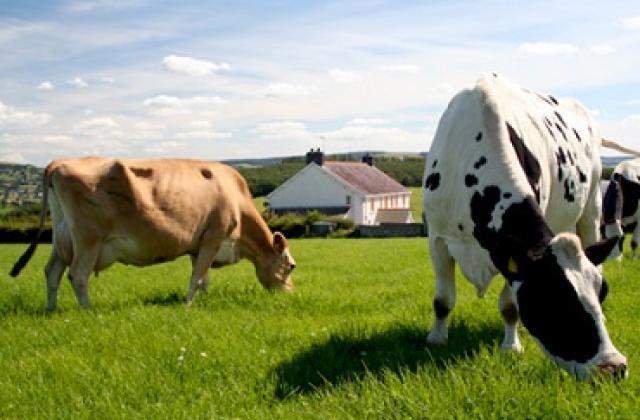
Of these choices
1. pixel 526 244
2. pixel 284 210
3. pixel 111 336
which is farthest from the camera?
pixel 284 210

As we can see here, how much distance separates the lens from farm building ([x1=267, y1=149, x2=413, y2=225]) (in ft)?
237

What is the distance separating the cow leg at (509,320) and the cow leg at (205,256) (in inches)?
188

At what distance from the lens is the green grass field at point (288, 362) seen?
Answer: 4.41 metres

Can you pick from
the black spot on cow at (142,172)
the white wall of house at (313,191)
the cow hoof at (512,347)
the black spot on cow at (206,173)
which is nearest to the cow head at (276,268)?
Result: the black spot on cow at (206,173)

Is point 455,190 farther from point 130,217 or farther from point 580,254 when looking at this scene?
point 130,217

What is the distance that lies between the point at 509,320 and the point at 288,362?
2.01 metres

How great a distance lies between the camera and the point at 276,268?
10.8 meters

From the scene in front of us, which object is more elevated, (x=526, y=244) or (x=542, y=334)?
(x=526, y=244)

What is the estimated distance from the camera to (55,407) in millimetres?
5031

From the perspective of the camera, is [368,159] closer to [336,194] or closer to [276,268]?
[336,194]

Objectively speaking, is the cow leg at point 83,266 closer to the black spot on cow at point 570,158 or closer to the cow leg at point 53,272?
the cow leg at point 53,272

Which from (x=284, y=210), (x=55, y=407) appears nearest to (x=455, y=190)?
(x=55, y=407)

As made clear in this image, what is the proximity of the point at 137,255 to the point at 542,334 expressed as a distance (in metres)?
5.96

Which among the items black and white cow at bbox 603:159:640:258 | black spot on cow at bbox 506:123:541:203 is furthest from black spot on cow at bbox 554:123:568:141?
black and white cow at bbox 603:159:640:258
